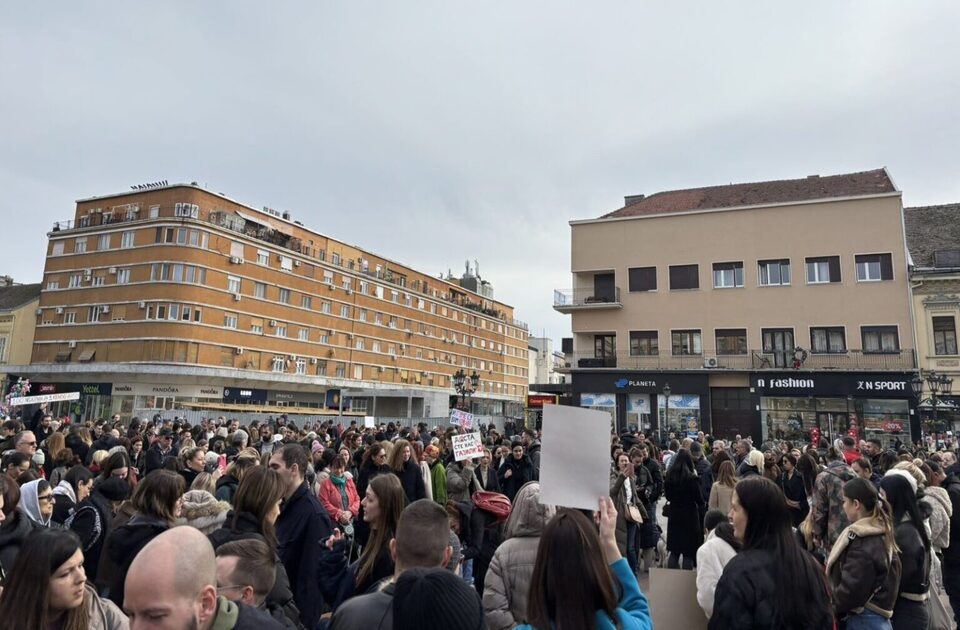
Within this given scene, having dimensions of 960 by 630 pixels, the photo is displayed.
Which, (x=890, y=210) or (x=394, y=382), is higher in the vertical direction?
(x=890, y=210)

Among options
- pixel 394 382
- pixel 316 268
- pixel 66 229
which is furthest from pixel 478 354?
pixel 66 229

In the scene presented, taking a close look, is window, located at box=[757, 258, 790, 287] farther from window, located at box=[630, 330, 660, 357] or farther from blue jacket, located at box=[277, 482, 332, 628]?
blue jacket, located at box=[277, 482, 332, 628]

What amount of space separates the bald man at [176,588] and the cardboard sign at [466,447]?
6.38m

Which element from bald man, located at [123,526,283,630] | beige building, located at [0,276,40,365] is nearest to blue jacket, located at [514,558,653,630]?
bald man, located at [123,526,283,630]

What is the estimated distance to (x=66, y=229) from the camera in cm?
4903

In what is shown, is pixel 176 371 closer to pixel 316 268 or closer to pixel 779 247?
pixel 316 268

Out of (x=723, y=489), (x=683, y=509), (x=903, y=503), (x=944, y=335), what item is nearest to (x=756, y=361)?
(x=944, y=335)

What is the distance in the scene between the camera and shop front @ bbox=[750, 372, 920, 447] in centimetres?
2856

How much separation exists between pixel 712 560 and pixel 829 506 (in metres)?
2.42

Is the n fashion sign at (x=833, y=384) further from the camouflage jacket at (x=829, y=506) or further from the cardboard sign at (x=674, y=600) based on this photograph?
the cardboard sign at (x=674, y=600)

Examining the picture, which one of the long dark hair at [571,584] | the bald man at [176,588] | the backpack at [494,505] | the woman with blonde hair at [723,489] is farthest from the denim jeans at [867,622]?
the bald man at [176,588]

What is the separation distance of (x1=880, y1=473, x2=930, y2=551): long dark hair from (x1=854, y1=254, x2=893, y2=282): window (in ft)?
108

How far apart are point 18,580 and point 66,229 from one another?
58.6 metres

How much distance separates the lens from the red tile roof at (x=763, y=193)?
112ft
